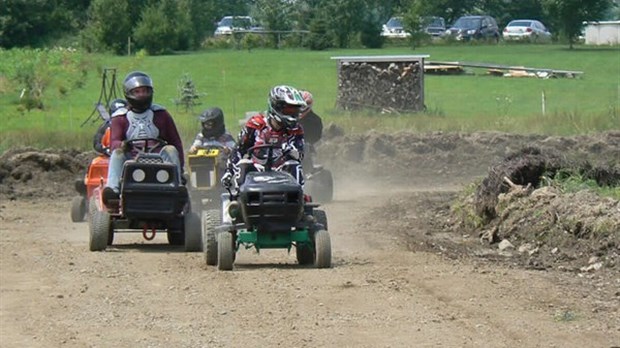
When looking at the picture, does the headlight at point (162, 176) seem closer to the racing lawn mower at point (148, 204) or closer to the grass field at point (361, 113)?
the racing lawn mower at point (148, 204)

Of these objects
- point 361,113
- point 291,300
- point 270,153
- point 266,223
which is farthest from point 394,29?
point 291,300

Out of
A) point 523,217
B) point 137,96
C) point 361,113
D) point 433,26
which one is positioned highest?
point 137,96

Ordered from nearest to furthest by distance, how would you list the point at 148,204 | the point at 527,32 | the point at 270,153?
the point at 270,153 < the point at 148,204 < the point at 527,32

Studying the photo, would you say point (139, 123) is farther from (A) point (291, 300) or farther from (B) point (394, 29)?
(B) point (394, 29)

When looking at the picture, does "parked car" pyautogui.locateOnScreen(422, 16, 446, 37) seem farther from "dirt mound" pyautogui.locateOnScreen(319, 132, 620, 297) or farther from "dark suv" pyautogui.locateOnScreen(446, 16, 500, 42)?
"dirt mound" pyautogui.locateOnScreen(319, 132, 620, 297)

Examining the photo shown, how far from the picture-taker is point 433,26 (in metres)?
86.7

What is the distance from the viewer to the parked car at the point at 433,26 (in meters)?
79.4

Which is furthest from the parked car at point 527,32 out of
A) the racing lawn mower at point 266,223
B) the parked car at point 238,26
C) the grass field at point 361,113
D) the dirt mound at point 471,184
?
the racing lawn mower at point 266,223

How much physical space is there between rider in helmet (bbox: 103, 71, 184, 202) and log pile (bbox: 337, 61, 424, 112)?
20.4 m

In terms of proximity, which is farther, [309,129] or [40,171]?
[40,171]

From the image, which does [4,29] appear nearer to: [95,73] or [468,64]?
[95,73]

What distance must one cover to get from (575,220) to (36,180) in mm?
13149

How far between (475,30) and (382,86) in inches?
1813

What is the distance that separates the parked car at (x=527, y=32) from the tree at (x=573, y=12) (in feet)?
20.5
